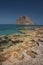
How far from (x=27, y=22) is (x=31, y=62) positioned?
183463 millimetres

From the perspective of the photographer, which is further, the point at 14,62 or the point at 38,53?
the point at 38,53

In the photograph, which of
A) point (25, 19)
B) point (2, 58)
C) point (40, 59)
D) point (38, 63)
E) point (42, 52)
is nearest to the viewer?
point (38, 63)

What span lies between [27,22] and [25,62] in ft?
602

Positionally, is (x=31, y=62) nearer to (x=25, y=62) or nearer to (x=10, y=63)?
(x=25, y=62)

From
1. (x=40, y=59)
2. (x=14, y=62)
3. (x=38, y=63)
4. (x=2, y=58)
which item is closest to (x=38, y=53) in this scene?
(x=40, y=59)

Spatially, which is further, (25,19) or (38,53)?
(25,19)

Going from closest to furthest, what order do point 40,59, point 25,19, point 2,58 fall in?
point 40,59, point 2,58, point 25,19

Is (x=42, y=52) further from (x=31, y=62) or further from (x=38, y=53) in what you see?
(x=31, y=62)

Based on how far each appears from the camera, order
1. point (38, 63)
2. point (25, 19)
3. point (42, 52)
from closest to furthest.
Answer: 1. point (38, 63)
2. point (42, 52)
3. point (25, 19)

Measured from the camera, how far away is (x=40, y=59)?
7.05 metres

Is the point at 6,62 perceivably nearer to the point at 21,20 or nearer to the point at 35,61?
the point at 35,61

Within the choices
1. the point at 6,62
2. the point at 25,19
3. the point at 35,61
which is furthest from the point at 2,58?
the point at 25,19

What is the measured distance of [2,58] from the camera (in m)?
7.59

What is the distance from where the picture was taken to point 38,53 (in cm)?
803
